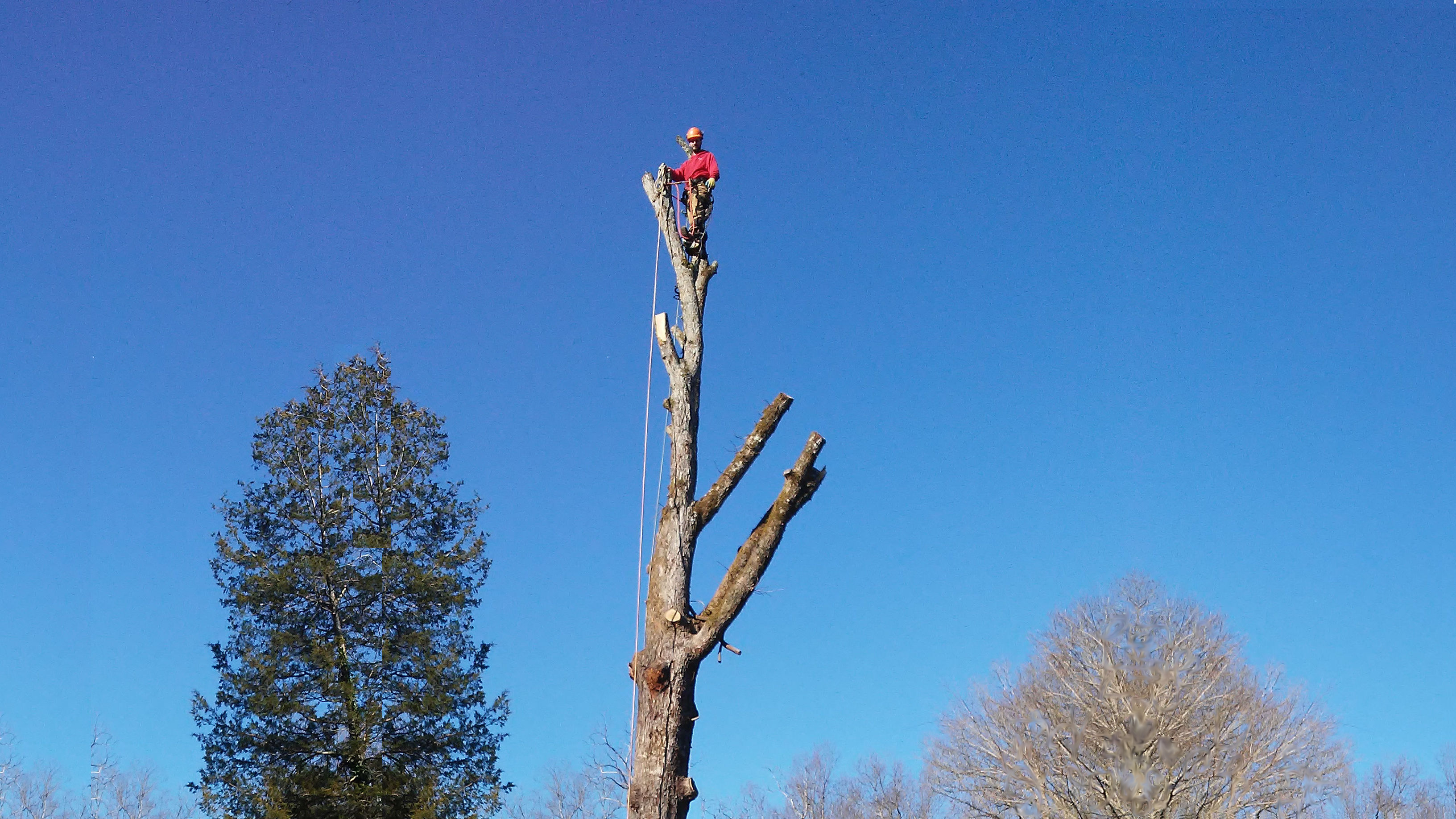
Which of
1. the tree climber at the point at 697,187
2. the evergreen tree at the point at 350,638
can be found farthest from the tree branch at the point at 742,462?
the evergreen tree at the point at 350,638

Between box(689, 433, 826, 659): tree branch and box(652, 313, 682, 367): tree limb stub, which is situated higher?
box(652, 313, 682, 367): tree limb stub

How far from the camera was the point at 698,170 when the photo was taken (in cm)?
945

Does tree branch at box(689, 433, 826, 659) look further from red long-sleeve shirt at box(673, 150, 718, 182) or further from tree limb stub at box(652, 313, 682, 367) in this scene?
red long-sleeve shirt at box(673, 150, 718, 182)

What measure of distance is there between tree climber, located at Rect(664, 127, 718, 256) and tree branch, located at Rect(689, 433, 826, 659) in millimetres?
1917

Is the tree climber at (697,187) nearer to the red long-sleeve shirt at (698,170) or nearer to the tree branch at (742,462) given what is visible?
the red long-sleeve shirt at (698,170)

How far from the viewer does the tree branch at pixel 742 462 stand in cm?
804

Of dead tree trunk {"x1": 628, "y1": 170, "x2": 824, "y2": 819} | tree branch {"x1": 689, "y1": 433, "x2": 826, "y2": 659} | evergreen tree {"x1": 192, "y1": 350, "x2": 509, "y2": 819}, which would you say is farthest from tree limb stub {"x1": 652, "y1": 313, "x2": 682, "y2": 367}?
evergreen tree {"x1": 192, "y1": 350, "x2": 509, "y2": 819}

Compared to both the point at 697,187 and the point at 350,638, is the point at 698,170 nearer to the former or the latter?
the point at 697,187

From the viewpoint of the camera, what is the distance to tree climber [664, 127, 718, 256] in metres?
9.13

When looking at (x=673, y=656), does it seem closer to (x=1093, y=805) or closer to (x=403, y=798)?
(x=403, y=798)

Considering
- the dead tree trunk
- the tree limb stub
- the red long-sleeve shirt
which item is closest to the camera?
the dead tree trunk

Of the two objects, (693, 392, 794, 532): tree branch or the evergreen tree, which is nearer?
(693, 392, 794, 532): tree branch

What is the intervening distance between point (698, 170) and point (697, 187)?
172 mm

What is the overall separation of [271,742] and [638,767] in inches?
463
